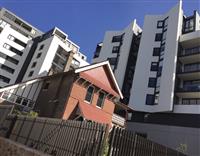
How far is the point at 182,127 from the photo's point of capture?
34.9m

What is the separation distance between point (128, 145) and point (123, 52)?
4140 centimetres

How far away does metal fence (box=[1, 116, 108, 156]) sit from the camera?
877 centimetres

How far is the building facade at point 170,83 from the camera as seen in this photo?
1388 inches

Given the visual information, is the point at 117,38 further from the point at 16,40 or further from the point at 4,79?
the point at 4,79

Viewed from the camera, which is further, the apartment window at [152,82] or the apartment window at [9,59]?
the apartment window at [9,59]

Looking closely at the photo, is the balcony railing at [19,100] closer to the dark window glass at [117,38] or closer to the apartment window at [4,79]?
the apartment window at [4,79]

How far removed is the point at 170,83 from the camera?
38062 mm

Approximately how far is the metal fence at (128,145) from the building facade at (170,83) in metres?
24.4

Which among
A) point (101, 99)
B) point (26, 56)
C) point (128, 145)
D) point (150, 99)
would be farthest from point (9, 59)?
point (128, 145)

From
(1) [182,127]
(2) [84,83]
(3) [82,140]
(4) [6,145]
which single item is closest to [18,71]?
(2) [84,83]

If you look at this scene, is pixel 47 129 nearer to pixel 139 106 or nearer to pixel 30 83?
pixel 30 83

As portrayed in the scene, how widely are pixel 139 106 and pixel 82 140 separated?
3231cm

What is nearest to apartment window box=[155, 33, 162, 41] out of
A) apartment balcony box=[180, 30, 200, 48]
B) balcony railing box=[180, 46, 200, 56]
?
apartment balcony box=[180, 30, 200, 48]

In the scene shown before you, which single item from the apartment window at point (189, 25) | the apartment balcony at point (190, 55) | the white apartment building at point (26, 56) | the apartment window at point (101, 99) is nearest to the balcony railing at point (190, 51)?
the apartment balcony at point (190, 55)
